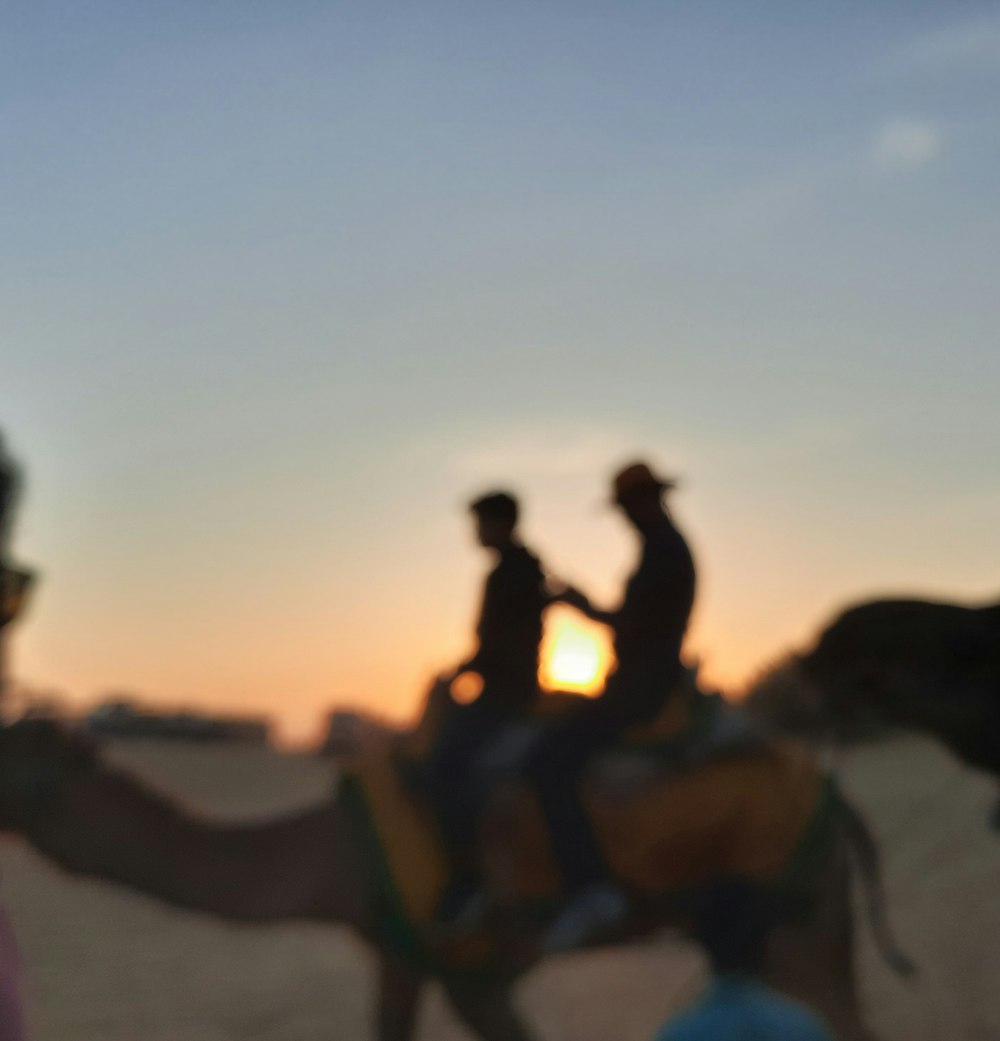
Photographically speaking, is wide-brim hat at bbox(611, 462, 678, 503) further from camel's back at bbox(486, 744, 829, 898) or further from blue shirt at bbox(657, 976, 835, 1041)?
blue shirt at bbox(657, 976, 835, 1041)

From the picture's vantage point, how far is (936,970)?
41.4ft

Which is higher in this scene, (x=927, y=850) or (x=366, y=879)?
(x=366, y=879)

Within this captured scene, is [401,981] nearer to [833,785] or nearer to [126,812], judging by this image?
[126,812]

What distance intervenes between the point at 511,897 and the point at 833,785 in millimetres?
1467

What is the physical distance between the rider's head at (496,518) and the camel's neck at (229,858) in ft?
4.34

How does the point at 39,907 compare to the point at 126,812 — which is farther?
the point at 39,907

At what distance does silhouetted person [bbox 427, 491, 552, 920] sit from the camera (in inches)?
248

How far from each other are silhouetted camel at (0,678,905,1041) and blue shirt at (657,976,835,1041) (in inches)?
131

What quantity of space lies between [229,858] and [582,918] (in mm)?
1550

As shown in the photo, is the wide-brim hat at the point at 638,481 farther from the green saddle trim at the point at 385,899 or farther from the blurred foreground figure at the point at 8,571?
the blurred foreground figure at the point at 8,571

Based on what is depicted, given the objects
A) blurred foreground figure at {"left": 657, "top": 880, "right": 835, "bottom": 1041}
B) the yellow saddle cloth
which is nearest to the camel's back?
the yellow saddle cloth

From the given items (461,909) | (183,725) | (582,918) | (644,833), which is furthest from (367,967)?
(183,725)

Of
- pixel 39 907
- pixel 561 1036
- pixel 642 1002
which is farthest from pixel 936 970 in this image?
pixel 39 907

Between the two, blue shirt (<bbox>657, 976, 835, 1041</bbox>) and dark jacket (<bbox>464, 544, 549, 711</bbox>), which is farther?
→ dark jacket (<bbox>464, 544, 549, 711</bbox>)
